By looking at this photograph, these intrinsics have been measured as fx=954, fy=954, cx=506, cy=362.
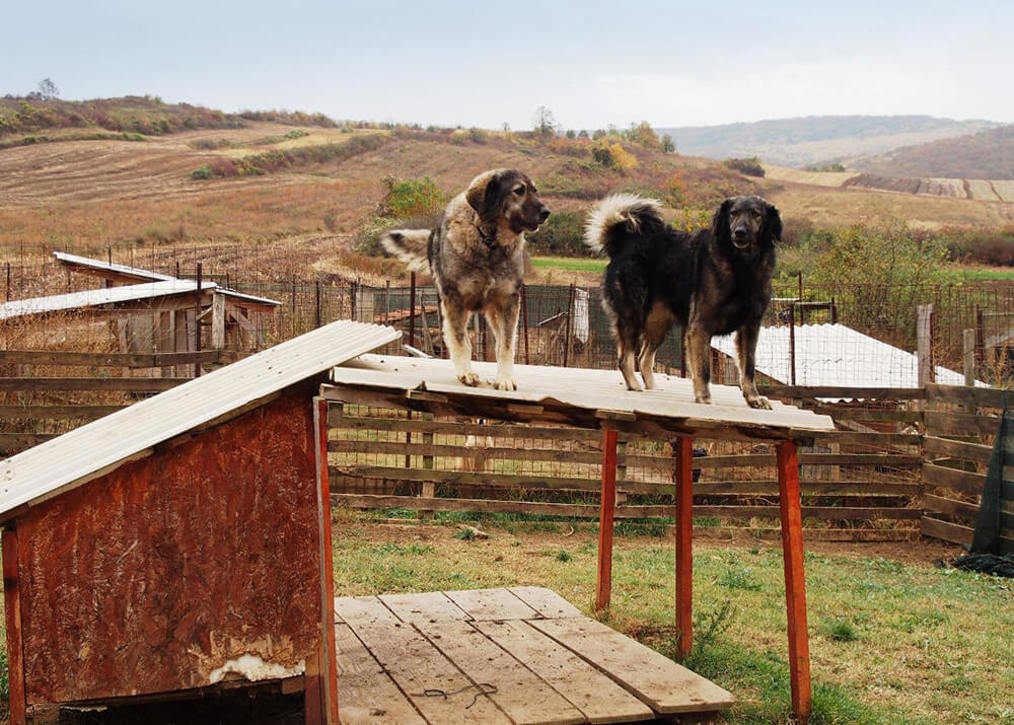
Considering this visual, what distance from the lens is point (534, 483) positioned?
11.0m

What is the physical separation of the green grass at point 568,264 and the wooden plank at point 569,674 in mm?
32498

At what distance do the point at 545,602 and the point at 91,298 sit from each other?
1018 cm

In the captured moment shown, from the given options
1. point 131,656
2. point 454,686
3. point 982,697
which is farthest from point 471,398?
point 982,697

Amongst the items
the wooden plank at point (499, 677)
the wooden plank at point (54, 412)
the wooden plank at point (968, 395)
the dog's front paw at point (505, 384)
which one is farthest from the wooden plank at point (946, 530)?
the wooden plank at point (54, 412)

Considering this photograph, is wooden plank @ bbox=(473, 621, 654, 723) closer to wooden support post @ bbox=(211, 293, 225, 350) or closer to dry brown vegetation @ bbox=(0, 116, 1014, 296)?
wooden support post @ bbox=(211, 293, 225, 350)

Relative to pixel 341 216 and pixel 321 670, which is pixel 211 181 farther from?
pixel 321 670

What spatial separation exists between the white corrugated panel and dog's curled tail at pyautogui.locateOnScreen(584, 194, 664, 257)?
373 inches

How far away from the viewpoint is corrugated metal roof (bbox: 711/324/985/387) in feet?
50.2

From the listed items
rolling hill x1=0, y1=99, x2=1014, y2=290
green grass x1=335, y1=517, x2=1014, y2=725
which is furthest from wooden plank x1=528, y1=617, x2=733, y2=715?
rolling hill x1=0, y1=99, x2=1014, y2=290

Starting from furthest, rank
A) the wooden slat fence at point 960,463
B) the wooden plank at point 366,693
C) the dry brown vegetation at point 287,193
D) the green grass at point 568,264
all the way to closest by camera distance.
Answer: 1. the dry brown vegetation at point 287,193
2. the green grass at point 568,264
3. the wooden slat fence at point 960,463
4. the wooden plank at point 366,693

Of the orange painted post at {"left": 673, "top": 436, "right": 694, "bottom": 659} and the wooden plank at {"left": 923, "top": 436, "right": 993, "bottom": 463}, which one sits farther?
the wooden plank at {"left": 923, "top": 436, "right": 993, "bottom": 463}

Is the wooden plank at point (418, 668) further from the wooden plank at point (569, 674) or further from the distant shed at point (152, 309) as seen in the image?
the distant shed at point (152, 309)

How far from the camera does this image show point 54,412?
421 inches

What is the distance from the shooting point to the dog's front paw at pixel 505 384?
4934 mm
